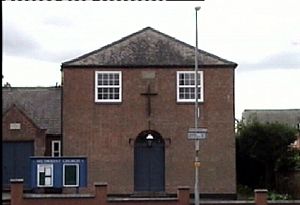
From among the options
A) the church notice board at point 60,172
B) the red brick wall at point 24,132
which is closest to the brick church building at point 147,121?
the red brick wall at point 24,132

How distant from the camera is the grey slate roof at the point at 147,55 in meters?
32.5

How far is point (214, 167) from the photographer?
105ft

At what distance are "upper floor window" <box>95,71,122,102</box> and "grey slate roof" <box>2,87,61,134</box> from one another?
6113 mm

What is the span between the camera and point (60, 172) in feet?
83.8

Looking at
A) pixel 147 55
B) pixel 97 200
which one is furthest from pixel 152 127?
pixel 97 200

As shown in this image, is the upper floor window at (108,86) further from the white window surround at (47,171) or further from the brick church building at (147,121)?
the white window surround at (47,171)

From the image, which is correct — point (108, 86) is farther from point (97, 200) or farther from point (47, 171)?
point (97, 200)

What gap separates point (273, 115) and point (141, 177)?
65.3 metres

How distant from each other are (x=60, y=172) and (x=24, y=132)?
28.4 feet

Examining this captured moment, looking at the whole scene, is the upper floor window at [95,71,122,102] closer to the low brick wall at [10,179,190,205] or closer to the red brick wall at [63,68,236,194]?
the red brick wall at [63,68,236,194]

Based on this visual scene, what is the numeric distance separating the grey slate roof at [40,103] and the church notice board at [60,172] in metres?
11.5

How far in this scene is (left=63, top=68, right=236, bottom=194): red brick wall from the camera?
3200 cm

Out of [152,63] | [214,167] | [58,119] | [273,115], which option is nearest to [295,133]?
[214,167]

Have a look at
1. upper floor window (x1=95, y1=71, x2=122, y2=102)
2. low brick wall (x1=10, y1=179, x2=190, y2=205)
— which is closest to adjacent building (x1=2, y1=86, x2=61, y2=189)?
upper floor window (x1=95, y1=71, x2=122, y2=102)
